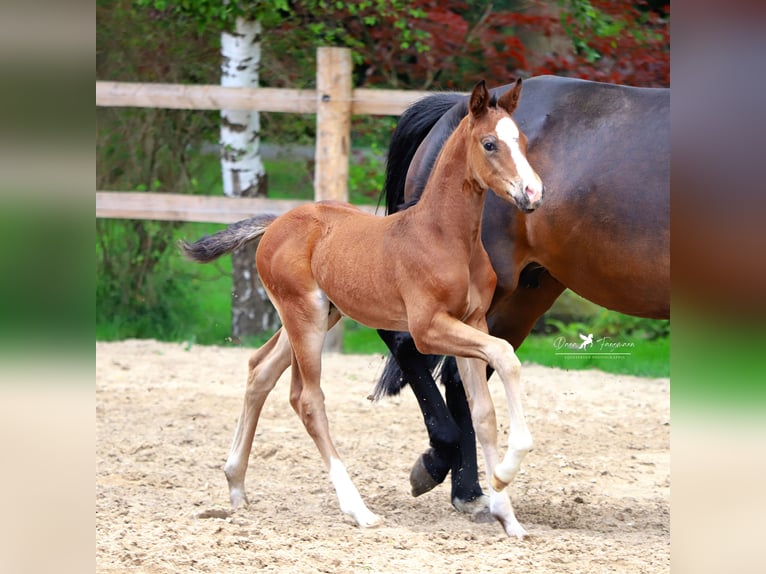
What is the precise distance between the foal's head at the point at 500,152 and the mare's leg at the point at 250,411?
121 cm

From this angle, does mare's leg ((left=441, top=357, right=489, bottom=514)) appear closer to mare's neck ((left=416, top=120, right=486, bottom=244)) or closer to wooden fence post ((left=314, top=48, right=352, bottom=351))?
mare's neck ((left=416, top=120, right=486, bottom=244))

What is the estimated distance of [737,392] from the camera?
0.99m

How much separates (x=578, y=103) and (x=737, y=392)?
317cm

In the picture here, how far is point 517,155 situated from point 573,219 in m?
0.94

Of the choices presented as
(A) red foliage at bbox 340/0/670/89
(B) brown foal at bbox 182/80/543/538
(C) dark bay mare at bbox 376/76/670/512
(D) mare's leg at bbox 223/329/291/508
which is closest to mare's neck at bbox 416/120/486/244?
(B) brown foal at bbox 182/80/543/538

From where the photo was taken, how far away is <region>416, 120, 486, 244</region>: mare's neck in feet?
10.6

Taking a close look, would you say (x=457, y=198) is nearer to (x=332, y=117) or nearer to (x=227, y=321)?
(x=332, y=117)

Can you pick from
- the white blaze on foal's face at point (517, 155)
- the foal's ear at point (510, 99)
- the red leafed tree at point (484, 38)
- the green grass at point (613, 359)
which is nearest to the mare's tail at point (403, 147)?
the foal's ear at point (510, 99)

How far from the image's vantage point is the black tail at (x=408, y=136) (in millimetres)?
4371

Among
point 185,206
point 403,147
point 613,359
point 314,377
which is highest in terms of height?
point 403,147

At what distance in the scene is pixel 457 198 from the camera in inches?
128

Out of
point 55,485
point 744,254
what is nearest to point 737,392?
point 744,254

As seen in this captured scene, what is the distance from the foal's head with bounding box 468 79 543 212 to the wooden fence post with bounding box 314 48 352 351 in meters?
3.80

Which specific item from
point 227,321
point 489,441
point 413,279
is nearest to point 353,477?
point 489,441
